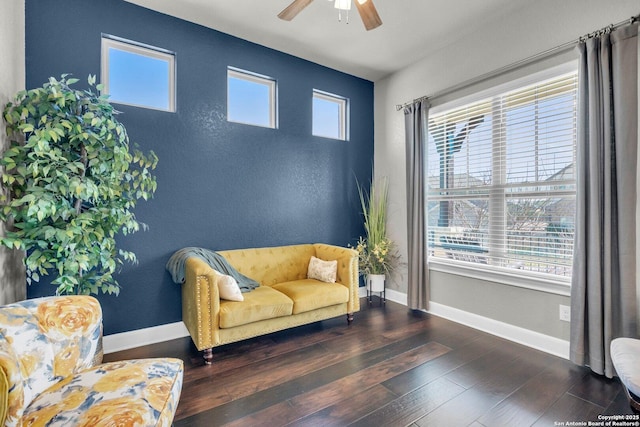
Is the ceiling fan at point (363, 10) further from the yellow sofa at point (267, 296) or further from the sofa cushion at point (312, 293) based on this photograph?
the sofa cushion at point (312, 293)

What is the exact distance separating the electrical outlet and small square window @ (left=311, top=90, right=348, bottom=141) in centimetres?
306

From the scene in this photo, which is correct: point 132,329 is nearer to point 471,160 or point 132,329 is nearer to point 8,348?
point 8,348

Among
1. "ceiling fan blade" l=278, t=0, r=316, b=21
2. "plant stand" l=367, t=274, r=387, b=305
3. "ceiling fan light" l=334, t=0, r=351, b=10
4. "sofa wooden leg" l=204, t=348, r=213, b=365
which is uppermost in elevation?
"ceiling fan blade" l=278, t=0, r=316, b=21

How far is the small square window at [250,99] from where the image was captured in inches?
137

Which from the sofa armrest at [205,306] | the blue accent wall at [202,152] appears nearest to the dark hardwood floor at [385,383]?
the sofa armrest at [205,306]

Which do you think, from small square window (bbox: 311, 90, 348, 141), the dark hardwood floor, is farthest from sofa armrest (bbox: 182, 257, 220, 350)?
small square window (bbox: 311, 90, 348, 141)

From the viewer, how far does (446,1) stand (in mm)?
2752

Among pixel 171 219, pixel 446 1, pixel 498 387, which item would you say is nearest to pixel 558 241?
pixel 498 387

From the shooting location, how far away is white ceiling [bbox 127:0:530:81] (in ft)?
9.26

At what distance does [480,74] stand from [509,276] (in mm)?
2056

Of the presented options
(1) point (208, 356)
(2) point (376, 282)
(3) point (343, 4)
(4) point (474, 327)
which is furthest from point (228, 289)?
(4) point (474, 327)

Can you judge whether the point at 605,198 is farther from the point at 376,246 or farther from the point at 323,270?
the point at 323,270

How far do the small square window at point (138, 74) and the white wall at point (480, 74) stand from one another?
274 centimetres

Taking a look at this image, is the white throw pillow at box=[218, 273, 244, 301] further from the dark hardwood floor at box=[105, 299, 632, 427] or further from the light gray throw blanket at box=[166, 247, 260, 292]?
the dark hardwood floor at box=[105, 299, 632, 427]
